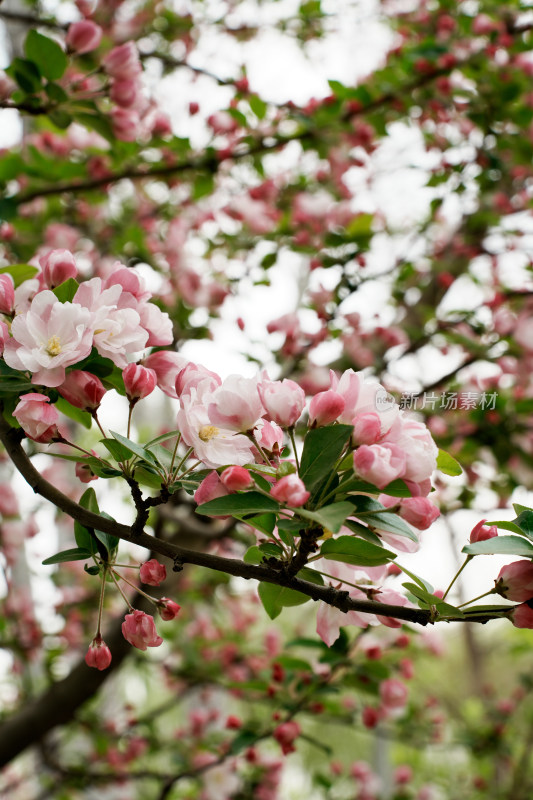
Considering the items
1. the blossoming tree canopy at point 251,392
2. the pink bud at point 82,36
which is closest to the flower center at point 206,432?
the blossoming tree canopy at point 251,392

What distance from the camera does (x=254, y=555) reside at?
72 centimetres

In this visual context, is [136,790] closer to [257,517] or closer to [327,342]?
[327,342]

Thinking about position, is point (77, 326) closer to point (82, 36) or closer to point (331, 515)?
point (331, 515)

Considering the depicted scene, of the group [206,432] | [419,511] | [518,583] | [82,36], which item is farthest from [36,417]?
[82,36]

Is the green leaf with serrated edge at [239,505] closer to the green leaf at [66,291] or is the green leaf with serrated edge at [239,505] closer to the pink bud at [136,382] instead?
the pink bud at [136,382]

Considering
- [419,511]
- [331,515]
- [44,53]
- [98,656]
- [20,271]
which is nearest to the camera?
[331,515]

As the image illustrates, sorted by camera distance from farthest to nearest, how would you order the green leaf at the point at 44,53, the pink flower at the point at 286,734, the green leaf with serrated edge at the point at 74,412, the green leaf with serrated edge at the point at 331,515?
the pink flower at the point at 286,734 < the green leaf at the point at 44,53 < the green leaf with serrated edge at the point at 74,412 < the green leaf with serrated edge at the point at 331,515

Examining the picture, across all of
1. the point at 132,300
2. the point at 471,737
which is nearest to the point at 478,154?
the point at 132,300

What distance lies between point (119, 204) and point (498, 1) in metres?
2.08

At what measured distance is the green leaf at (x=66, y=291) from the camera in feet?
2.67

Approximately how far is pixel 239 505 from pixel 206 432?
0.14 m

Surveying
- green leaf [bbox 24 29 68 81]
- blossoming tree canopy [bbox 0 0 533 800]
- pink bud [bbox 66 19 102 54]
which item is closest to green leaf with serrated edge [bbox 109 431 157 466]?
blossoming tree canopy [bbox 0 0 533 800]

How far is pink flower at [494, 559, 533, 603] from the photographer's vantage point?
0.67 m

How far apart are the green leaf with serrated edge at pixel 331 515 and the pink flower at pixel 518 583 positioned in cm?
19
